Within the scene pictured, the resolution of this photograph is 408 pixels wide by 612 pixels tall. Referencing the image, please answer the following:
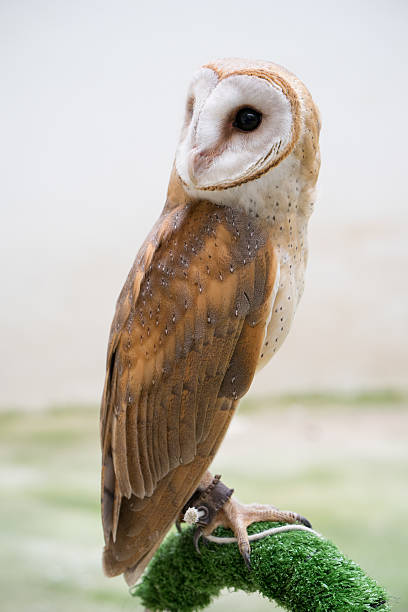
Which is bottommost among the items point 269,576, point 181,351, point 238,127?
point 269,576

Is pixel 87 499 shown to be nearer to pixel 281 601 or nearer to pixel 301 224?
pixel 281 601

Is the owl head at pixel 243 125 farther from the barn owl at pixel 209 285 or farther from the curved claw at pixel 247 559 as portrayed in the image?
the curved claw at pixel 247 559

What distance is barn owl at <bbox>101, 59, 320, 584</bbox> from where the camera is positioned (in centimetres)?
95

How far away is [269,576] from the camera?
1076 millimetres

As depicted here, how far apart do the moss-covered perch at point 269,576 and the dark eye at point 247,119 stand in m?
0.69

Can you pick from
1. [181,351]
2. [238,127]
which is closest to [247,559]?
[181,351]

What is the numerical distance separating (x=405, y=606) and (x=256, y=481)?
76 centimetres

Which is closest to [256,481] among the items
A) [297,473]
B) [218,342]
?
[297,473]

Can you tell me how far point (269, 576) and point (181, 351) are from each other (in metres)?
0.41

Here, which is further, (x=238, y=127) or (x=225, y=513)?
(x=225, y=513)

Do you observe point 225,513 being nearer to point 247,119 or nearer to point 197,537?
point 197,537

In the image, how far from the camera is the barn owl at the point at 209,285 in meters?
0.95

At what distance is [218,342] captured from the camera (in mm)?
1006

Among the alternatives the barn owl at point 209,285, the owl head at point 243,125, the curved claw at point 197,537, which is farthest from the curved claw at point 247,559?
the owl head at point 243,125
